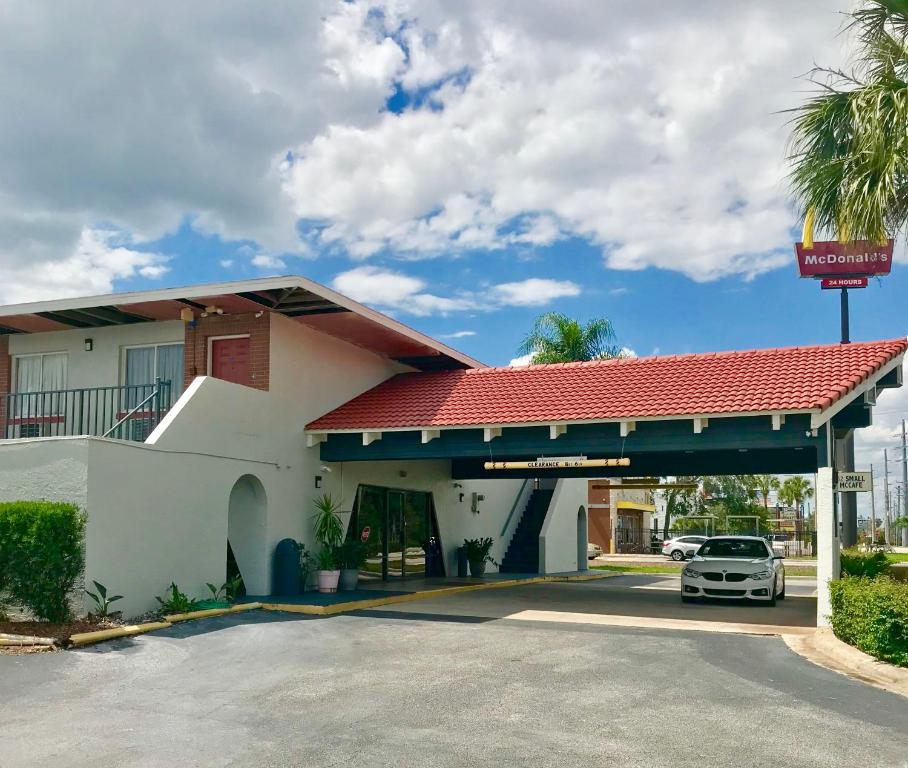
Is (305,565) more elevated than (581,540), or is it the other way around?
(305,565)

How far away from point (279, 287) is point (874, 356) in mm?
10616

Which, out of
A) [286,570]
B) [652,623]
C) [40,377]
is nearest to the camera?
[652,623]

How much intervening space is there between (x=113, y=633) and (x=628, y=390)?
10028 millimetres

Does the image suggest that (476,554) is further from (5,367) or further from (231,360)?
(5,367)

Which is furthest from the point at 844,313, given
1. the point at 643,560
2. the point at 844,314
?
the point at 643,560

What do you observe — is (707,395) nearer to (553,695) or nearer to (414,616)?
(414,616)

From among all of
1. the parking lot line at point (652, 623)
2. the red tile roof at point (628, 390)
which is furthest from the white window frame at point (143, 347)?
the parking lot line at point (652, 623)

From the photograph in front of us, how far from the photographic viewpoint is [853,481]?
14.6 meters

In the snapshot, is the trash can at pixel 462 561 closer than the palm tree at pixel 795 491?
Yes

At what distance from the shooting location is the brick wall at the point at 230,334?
18.5 metres

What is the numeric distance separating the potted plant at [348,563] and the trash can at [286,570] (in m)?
1.19

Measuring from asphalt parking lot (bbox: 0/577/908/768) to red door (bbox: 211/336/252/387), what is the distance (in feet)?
20.4

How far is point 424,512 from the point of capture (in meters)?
24.6

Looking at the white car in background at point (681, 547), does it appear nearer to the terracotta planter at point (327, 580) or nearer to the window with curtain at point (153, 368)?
the terracotta planter at point (327, 580)
